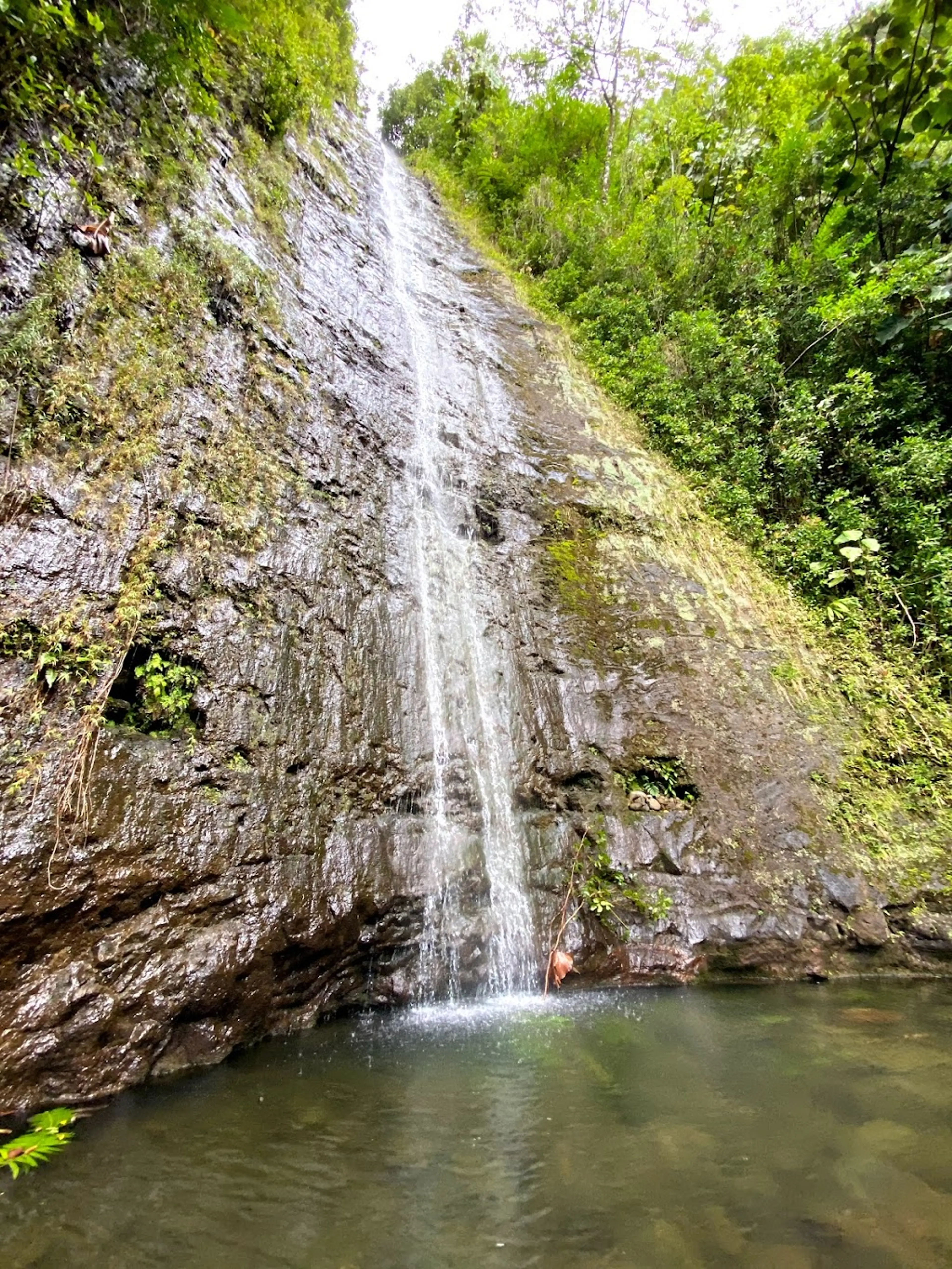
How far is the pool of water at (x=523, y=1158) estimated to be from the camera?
174 centimetres

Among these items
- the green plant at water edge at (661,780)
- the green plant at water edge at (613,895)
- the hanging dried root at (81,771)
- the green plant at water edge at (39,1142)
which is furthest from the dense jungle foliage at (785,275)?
the green plant at water edge at (39,1142)

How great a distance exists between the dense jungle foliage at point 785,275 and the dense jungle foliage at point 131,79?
474 centimetres

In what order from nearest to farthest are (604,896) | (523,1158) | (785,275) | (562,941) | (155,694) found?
(523,1158) < (155,694) < (562,941) < (604,896) < (785,275)

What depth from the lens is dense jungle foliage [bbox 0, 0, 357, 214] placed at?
3.84 metres

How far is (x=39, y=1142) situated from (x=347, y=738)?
100 inches

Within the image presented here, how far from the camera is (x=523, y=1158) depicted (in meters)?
2.23

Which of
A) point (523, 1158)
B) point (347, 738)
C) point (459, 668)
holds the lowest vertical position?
point (523, 1158)

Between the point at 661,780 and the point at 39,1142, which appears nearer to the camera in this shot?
the point at 39,1142

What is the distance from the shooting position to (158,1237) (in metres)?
1.79

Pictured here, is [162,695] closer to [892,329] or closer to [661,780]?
[661,780]

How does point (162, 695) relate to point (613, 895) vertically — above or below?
above

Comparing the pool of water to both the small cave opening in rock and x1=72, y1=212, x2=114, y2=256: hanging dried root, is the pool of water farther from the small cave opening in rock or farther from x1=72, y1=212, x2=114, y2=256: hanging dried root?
x1=72, y1=212, x2=114, y2=256: hanging dried root

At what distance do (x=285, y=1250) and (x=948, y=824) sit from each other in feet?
18.4

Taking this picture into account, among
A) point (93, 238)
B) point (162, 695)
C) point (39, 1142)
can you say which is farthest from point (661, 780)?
point (93, 238)
